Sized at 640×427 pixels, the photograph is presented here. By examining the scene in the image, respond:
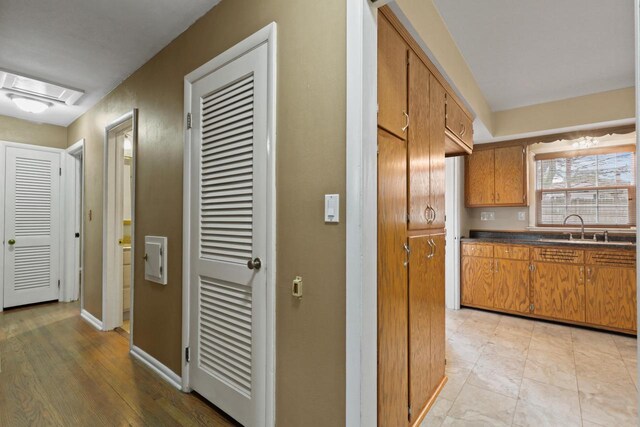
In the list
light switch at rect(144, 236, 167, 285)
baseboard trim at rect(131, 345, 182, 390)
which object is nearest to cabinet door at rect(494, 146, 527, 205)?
light switch at rect(144, 236, 167, 285)

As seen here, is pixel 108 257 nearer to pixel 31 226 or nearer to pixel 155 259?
pixel 155 259

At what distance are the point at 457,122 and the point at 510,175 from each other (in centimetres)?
198

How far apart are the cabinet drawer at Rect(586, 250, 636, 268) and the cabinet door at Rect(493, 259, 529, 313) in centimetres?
59

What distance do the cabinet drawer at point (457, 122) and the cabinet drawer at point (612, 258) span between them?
1.83 m

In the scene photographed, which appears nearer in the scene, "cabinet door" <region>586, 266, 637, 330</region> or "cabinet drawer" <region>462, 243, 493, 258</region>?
"cabinet door" <region>586, 266, 637, 330</region>

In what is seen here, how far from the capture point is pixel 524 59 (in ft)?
8.76

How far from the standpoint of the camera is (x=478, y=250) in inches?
158

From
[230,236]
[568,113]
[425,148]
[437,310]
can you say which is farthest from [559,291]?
[230,236]

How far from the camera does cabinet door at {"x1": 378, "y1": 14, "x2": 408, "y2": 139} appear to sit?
1427mm

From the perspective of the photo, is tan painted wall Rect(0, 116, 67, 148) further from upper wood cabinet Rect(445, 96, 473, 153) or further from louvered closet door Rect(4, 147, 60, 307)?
upper wood cabinet Rect(445, 96, 473, 153)

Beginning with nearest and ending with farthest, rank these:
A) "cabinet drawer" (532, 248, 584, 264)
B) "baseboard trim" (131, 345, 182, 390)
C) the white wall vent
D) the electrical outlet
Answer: "baseboard trim" (131, 345, 182, 390) → the white wall vent → "cabinet drawer" (532, 248, 584, 264) → the electrical outlet

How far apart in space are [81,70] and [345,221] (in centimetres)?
293

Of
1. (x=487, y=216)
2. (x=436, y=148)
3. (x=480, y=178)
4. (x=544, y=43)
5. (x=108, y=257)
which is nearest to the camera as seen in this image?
(x=436, y=148)

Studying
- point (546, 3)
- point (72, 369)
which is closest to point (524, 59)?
point (546, 3)
